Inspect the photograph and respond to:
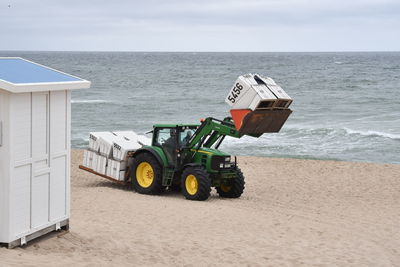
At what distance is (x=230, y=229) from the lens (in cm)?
1275

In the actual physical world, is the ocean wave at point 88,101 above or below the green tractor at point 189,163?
below

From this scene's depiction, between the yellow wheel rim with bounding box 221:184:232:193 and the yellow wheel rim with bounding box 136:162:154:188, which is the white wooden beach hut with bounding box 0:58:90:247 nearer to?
the yellow wheel rim with bounding box 136:162:154:188

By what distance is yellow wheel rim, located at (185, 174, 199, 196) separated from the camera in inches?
623

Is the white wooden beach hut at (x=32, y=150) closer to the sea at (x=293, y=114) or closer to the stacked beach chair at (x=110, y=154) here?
the stacked beach chair at (x=110, y=154)

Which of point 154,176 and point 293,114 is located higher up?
point 154,176

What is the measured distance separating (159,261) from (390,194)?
9156mm

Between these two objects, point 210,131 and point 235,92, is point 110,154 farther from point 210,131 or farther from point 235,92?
point 235,92

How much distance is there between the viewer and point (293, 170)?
21875 millimetres

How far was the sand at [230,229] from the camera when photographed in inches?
415

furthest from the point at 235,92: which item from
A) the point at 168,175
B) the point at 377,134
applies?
the point at 377,134

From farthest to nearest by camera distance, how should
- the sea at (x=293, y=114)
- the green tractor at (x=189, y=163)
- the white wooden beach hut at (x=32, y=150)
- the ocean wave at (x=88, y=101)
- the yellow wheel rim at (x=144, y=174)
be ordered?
the ocean wave at (x=88, y=101) < the sea at (x=293, y=114) < the yellow wheel rim at (x=144, y=174) < the green tractor at (x=189, y=163) < the white wooden beach hut at (x=32, y=150)

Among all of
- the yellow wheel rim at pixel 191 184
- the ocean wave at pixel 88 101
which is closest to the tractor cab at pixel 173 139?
the yellow wheel rim at pixel 191 184

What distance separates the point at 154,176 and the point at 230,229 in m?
3.95

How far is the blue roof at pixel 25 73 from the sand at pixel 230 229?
7.01 feet
